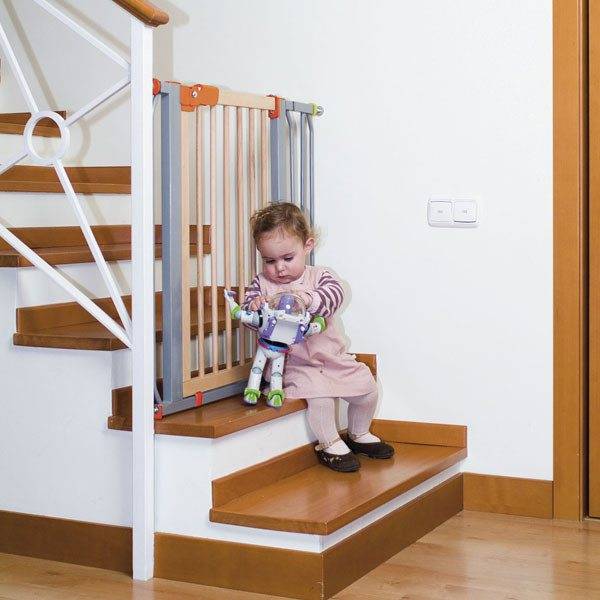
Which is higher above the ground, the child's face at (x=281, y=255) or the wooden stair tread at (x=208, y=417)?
the child's face at (x=281, y=255)

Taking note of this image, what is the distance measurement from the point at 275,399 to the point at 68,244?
2.62 feet

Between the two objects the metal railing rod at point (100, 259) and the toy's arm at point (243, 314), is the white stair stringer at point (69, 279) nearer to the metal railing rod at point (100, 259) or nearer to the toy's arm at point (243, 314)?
the metal railing rod at point (100, 259)

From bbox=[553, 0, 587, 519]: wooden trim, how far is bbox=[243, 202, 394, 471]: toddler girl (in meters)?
0.51

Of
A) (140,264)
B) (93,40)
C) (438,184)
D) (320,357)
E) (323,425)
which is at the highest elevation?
(93,40)

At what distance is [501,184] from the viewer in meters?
3.03

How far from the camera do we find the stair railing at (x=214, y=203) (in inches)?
101

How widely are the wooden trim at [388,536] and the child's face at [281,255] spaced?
2.24ft

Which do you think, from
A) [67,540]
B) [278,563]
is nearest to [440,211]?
[278,563]

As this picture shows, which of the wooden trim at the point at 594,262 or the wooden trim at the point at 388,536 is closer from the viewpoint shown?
the wooden trim at the point at 388,536

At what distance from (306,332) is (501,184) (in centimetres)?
75

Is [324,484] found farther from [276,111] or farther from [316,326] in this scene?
[276,111]

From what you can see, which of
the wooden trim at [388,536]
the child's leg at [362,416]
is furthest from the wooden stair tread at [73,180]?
the wooden trim at [388,536]

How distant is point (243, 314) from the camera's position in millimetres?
2695

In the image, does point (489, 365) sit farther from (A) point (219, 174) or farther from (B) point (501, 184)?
(A) point (219, 174)
